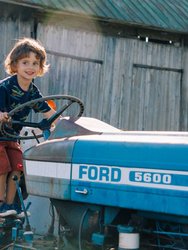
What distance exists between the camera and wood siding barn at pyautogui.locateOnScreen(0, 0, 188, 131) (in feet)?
33.4

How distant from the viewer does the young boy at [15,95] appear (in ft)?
13.7

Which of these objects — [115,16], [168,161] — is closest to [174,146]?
[168,161]

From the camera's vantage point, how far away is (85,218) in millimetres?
3395

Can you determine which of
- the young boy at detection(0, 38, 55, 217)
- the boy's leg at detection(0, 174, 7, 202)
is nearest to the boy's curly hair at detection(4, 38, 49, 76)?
the young boy at detection(0, 38, 55, 217)

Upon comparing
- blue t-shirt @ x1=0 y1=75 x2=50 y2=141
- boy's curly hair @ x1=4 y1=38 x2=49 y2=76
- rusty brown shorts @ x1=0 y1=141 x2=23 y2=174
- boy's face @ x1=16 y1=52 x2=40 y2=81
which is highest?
boy's curly hair @ x1=4 y1=38 x2=49 y2=76

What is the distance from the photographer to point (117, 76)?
1115 cm

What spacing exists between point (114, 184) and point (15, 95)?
4.70 feet

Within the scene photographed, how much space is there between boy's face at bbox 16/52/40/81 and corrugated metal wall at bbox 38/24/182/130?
226 inches

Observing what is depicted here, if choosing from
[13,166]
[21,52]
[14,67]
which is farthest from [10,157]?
[21,52]

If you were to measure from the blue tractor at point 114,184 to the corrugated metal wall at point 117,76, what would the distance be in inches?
261

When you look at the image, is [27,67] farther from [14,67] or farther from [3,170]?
[3,170]

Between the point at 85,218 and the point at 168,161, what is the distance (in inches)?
27.5

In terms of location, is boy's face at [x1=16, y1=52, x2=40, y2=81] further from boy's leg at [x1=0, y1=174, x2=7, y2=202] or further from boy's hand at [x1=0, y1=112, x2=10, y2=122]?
boy's leg at [x1=0, y1=174, x2=7, y2=202]

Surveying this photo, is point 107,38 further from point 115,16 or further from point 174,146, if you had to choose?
point 174,146
